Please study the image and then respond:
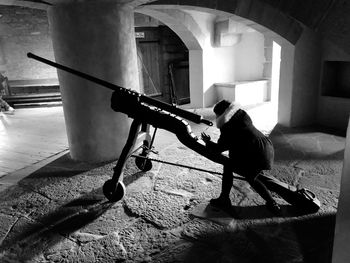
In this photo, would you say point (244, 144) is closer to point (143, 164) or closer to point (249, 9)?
point (143, 164)

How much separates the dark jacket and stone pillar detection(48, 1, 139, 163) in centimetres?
222

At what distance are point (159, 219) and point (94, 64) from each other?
2443 mm

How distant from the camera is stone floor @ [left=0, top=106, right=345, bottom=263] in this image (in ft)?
8.40

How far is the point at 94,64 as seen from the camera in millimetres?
4273

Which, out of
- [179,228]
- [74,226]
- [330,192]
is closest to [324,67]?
[330,192]

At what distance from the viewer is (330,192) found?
350 cm

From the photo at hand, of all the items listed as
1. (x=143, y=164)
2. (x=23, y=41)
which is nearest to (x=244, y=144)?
(x=143, y=164)

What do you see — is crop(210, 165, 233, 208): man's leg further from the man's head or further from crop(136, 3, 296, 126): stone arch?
crop(136, 3, 296, 126): stone arch

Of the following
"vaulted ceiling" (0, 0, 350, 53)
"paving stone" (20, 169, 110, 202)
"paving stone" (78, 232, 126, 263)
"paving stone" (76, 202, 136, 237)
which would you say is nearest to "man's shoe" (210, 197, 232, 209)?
"paving stone" (76, 202, 136, 237)

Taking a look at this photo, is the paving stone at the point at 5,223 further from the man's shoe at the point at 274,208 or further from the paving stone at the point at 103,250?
the man's shoe at the point at 274,208

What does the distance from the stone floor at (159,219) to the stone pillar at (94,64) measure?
0.42 meters

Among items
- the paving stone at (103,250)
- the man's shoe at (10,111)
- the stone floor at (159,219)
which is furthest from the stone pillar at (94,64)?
the man's shoe at (10,111)

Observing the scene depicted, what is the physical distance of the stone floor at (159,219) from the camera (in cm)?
256

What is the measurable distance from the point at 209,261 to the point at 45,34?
1056cm
